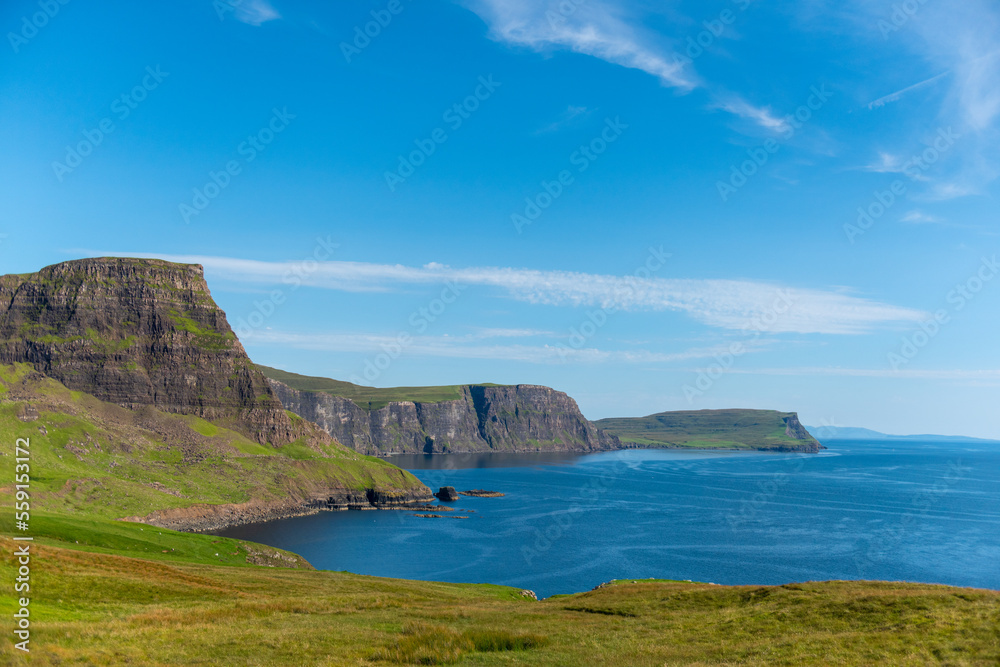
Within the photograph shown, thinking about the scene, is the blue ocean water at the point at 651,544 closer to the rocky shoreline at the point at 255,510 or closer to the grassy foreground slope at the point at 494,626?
the rocky shoreline at the point at 255,510

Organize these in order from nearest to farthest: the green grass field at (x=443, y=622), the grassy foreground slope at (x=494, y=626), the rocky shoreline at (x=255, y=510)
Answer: the grassy foreground slope at (x=494, y=626) → the green grass field at (x=443, y=622) → the rocky shoreline at (x=255, y=510)

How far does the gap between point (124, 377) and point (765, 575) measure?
187 m

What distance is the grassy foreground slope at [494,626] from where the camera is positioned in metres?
28.1

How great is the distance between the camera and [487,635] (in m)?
34.7

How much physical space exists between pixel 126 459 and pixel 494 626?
5936 inches

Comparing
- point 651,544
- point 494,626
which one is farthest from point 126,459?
point 494,626

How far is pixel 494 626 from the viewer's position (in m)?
38.9

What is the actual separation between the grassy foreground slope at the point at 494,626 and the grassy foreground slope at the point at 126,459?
87.9 metres

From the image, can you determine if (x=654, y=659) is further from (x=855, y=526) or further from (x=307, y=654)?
(x=855, y=526)

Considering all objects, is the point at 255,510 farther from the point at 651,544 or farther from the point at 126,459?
the point at 651,544

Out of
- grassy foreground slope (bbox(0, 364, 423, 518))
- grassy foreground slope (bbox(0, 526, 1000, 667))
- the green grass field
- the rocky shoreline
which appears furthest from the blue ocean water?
grassy foreground slope (bbox(0, 526, 1000, 667))

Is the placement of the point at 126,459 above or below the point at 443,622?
above

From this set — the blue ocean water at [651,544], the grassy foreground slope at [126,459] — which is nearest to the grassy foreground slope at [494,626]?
the blue ocean water at [651,544]

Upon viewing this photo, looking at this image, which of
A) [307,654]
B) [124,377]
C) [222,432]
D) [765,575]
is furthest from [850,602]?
[124,377]
